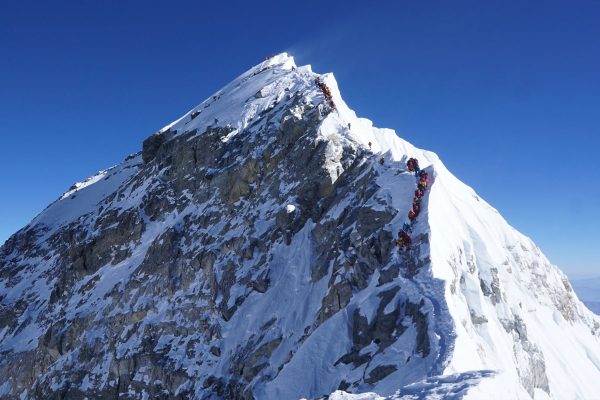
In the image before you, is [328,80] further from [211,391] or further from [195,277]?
[211,391]

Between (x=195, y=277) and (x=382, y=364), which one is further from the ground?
(x=195, y=277)

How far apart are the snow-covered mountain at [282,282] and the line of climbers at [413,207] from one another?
442 millimetres

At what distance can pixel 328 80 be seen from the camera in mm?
53562

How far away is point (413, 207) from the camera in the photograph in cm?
2836

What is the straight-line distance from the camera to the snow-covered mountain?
80.1 feet

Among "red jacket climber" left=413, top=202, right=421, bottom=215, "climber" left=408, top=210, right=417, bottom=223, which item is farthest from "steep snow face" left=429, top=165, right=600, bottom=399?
"climber" left=408, top=210, right=417, bottom=223

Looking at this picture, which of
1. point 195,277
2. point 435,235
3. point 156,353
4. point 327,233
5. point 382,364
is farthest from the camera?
point 195,277

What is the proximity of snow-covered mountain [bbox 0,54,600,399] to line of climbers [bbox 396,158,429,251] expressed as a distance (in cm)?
44

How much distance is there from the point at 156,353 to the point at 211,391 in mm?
7400

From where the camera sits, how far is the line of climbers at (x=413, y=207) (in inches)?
1042

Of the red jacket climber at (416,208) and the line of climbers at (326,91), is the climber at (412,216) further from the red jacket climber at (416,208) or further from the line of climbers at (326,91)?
Result: the line of climbers at (326,91)

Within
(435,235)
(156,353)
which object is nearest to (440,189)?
(435,235)

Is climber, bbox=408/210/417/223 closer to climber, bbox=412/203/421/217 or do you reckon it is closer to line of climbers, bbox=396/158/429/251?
line of climbers, bbox=396/158/429/251

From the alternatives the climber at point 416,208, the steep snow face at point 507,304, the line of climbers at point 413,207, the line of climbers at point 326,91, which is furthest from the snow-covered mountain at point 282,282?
the climber at point 416,208
